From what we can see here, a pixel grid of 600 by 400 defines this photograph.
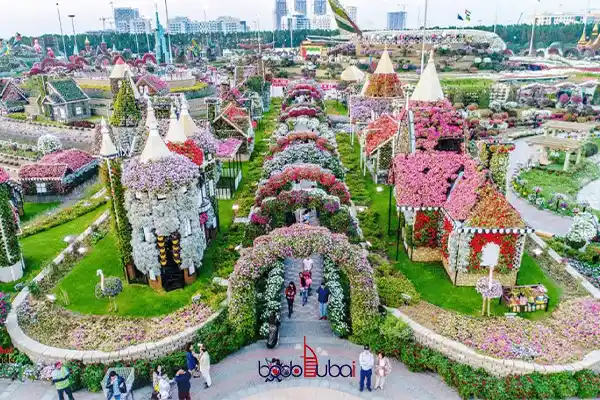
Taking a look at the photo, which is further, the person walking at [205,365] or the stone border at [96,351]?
the stone border at [96,351]

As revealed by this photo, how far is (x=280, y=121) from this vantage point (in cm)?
3925

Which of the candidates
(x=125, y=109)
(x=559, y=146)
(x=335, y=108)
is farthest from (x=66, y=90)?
(x=559, y=146)

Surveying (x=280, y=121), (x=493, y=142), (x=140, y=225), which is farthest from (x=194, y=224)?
(x=280, y=121)

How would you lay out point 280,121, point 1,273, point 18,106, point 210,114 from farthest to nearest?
point 18,106, point 280,121, point 210,114, point 1,273

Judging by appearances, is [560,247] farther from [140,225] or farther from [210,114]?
[210,114]

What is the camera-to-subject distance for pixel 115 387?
41.0 feet

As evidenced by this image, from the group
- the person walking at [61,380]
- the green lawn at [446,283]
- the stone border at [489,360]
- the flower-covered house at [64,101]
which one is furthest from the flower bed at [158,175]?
the flower-covered house at [64,101]

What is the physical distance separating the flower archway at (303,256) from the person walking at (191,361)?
1539 millimetres

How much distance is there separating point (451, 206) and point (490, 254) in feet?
7.42

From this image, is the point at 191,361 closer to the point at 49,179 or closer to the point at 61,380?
the point at 61,380

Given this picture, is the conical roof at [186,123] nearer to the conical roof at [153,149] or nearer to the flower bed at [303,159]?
the flower bed at [303,159]

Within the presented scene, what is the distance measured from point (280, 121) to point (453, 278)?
80.6 feet

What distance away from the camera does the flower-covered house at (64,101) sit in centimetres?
5269

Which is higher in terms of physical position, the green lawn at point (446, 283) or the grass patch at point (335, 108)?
the grass patch at point (335, 108)
